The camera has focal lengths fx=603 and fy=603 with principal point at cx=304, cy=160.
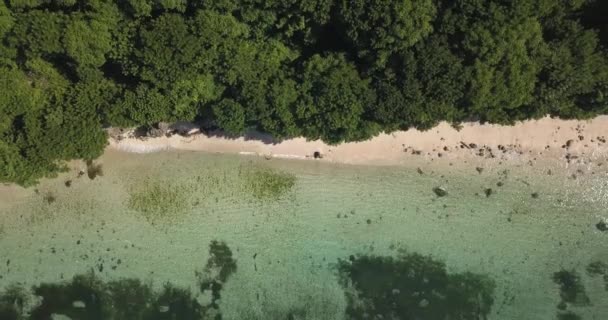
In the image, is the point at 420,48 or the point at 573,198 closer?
the point at 420,48

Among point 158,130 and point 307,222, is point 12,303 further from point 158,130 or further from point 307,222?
point 307,222

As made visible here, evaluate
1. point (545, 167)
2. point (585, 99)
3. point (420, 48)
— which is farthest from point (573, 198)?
point (420, 48)

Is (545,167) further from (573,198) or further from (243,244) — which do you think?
(243,244)

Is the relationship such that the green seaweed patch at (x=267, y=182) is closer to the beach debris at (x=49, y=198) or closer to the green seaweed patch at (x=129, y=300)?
the green seaweed patch at (x=129, y=300)

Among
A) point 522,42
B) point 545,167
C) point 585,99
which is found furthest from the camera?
point 545,167

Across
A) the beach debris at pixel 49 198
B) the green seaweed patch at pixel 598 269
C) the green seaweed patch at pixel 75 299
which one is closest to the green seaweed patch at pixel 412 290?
the green seaweed patch at pixel 598 269

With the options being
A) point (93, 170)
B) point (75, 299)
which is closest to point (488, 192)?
point (93, 170)
